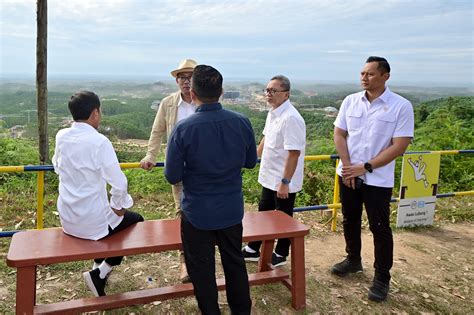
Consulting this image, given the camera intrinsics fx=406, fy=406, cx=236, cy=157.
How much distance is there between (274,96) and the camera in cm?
354

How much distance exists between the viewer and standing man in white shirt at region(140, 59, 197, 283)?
3.47 meters

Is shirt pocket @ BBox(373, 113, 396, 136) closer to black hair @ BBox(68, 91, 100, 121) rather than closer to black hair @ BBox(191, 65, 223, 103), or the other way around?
black hair @ BBox(191, 65, 223, 103)

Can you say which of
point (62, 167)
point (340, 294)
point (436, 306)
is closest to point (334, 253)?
point (340, 294)

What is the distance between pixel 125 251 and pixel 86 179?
55 cm

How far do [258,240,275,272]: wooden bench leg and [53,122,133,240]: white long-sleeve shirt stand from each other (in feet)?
4.89

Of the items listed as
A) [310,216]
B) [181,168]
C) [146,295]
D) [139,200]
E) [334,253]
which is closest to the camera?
[181,168]

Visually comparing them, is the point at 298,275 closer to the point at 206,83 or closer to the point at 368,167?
the point at 368,167

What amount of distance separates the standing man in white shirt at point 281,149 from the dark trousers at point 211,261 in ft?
3.25

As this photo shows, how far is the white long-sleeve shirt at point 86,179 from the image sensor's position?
8.61 ft

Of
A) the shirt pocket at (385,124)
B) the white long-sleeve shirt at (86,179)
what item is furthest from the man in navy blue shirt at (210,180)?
the shirt pocket at (385,124)

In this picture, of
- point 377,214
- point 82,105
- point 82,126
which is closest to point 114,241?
point 82,126

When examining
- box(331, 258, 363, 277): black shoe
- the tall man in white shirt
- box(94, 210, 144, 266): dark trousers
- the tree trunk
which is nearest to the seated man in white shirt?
box(94, 210, 144, 266): dark trousers

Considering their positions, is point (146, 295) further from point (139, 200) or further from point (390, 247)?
point (139, 200)

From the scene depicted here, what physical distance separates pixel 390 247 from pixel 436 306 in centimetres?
68
